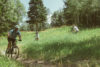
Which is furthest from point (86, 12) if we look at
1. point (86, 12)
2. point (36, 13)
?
point (36, 13)

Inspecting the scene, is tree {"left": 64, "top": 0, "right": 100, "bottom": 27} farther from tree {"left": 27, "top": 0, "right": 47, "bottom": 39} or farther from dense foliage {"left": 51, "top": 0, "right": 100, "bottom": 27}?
tree {"left": 27, "top": 0, "right": 47, "bottom": 39}

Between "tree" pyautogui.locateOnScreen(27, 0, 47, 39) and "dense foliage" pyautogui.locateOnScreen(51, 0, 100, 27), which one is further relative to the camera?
"tree" pyautogui.locateOnScreen(27, 0, 47, 39)

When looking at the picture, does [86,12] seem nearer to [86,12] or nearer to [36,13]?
[86,12]

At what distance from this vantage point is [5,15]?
33719 mm

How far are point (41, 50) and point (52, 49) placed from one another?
96cm

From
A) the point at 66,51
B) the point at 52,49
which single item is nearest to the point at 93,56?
the point at 66,51

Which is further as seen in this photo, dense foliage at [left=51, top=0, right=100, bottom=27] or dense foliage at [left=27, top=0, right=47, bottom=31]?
dense foliage at [left=27, top=0, right=47, bottom=31]

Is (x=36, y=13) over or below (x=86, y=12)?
over

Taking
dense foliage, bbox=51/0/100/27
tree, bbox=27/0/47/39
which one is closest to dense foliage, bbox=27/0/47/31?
tree, bbox=27/0/47/39

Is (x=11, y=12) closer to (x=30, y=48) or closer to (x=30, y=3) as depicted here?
(x=30, y=3)

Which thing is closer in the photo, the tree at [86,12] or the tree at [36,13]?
the tree at [86,12]

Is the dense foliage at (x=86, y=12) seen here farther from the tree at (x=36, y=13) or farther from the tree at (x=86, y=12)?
the tree at (x=36, y=13)

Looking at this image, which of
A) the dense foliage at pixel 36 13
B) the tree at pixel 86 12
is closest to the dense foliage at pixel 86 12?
the tree at pixel 86 12

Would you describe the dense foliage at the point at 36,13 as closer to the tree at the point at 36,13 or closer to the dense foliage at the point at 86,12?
the tree at the point at 36,13
